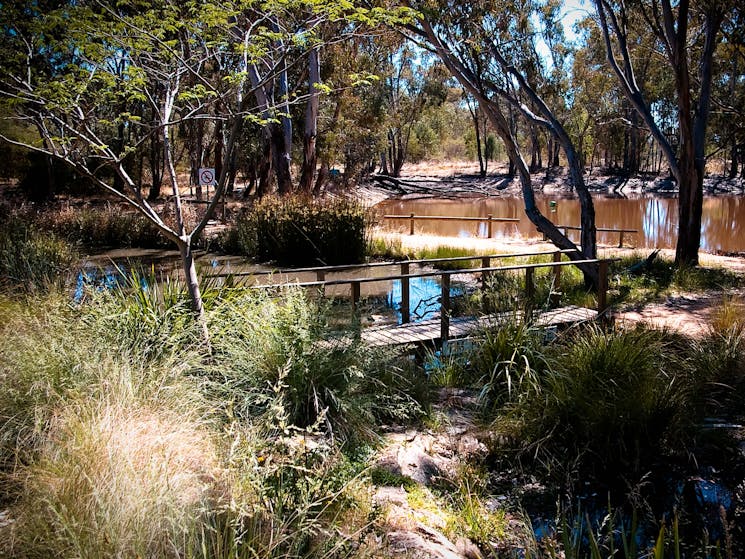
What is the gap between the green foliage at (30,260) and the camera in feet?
22.3

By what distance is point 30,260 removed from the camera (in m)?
8.64

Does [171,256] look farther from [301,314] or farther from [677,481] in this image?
[677,481]

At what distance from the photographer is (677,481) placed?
13.0 ft

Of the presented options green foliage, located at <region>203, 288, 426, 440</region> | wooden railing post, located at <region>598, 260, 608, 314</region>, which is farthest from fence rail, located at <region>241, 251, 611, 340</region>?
green foliage, located at <region>203, 288, 426, 440</region>

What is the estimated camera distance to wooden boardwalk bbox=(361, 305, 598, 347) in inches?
245

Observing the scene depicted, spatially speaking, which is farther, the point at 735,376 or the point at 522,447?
the point at 735,376

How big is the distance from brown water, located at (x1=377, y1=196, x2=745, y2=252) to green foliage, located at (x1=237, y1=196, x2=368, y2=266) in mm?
4731

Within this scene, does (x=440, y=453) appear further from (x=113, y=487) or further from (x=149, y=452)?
(x=113, y=487)

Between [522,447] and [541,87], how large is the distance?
10.2 meters

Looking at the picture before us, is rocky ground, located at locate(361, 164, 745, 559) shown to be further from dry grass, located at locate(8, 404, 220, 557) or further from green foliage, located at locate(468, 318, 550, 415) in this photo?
dry grass, located at locate(8, 404, 220, 557)

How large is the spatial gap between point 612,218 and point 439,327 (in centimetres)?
2449

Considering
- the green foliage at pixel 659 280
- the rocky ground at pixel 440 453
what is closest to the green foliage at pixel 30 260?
the rocky ground at pixel 440 453

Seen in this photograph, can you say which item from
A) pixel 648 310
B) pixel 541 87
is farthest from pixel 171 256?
pixel 648 310

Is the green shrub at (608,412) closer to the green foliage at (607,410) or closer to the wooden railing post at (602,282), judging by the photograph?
the green foliage at (607,410)
